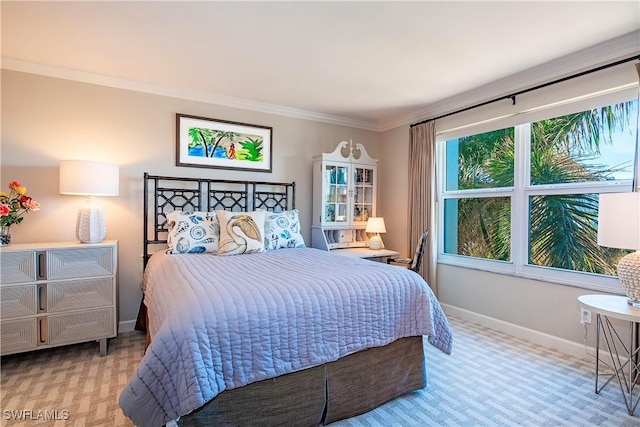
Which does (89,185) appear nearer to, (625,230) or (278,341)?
(278,341)

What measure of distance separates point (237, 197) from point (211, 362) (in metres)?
2.58

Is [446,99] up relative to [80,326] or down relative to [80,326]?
up

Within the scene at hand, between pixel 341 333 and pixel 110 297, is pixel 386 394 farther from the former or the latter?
pixel 110 297

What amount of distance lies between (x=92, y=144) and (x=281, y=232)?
199 cm

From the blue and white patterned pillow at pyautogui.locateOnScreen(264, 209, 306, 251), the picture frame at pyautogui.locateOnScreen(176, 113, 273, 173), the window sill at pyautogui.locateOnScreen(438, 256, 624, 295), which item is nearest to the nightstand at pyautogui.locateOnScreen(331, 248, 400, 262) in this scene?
the blue and white patterned pillow at pyautogui.locateOnScreen(264, 209, 306, 251)

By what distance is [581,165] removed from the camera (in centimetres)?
276

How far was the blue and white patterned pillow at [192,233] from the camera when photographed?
2.87 metres

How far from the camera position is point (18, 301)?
2.37 m

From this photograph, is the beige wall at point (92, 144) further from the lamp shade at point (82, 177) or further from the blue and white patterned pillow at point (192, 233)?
the blue and white patterned pillow at point (192, 233)

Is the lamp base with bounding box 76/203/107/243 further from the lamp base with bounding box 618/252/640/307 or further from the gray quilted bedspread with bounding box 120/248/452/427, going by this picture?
the lamp base with bounding box 618/252/640/307

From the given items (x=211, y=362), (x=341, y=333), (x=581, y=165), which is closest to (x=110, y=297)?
(x=211, y=362)

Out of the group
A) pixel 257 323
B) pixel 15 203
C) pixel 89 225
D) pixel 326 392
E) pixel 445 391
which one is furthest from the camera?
pixel 89 225

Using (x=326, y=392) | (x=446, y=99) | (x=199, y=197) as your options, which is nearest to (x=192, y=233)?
(x=199, y=197)

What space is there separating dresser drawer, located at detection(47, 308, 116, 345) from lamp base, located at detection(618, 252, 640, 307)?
374 centimetres
